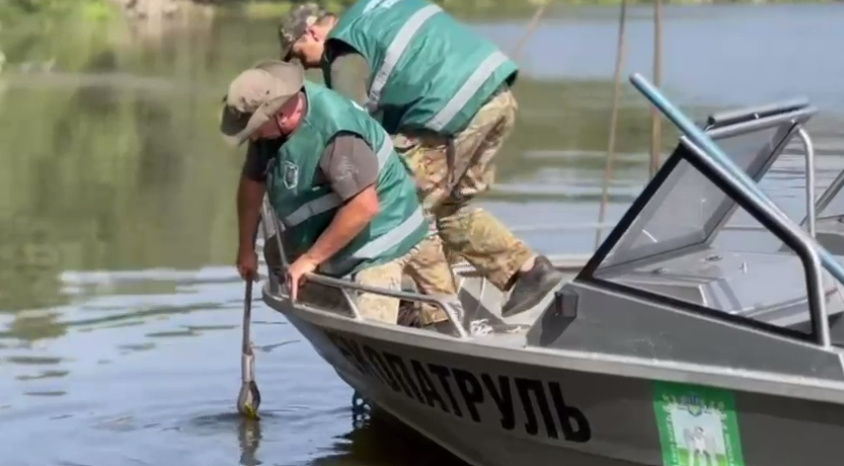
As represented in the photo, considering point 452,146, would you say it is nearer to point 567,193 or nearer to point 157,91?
point 567,193

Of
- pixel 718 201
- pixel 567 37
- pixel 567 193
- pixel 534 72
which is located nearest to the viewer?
pixel 718 201

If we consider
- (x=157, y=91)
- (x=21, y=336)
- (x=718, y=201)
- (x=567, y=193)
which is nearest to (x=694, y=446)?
(x=718, y=201)

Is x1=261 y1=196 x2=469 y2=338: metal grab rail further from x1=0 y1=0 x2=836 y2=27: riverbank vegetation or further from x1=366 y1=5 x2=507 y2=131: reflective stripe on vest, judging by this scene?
x1=0 y1=0 x2=836 y2=27: riverbank vegetation

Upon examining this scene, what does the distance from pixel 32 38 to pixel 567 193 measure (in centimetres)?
3607

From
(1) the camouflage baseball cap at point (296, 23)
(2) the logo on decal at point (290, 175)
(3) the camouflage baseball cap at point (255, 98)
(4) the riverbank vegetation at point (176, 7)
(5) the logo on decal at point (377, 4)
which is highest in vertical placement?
(4) the riverbank vegetation at point (176, 7)

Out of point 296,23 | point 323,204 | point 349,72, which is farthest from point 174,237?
point 323,204

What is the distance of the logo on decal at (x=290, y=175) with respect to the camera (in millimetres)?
6523

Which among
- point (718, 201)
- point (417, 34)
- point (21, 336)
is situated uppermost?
point (417, 34)

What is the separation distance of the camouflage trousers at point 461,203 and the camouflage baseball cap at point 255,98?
0.98m

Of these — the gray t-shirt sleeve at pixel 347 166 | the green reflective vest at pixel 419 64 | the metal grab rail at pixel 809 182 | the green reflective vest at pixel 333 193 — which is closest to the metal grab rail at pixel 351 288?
the green reflective vest at pixel 333 193

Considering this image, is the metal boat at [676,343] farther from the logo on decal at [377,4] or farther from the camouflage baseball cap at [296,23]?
the logo on decal at [377,4]

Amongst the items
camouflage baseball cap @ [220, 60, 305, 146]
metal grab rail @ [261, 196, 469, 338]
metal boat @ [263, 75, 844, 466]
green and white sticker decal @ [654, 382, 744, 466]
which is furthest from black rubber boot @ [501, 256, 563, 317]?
green and white sticker decal @ [654, 382, 744, 466]

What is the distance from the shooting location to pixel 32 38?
48.1 metres

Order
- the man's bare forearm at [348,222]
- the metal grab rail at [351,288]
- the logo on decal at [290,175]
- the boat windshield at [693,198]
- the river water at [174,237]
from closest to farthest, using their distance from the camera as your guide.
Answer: the boat windshield at [693,198] < the metal grab rail at [351,288] < the man's bare forearm at [348,222] < the logo on decal at [290,175] < the river water at [174,237]
